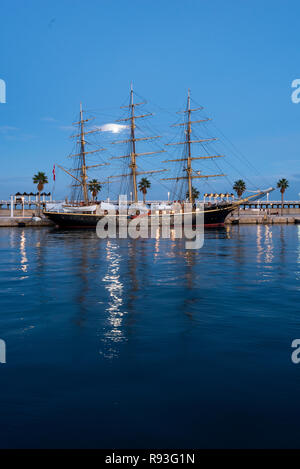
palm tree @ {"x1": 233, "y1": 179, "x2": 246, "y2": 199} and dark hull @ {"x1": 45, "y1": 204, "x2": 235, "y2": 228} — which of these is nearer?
dark hull @ {"x1": 45, "y1": 204, "x2": 235, "y2": 228}

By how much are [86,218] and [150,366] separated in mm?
65548

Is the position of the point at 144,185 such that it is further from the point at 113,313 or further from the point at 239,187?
the point at 113,313

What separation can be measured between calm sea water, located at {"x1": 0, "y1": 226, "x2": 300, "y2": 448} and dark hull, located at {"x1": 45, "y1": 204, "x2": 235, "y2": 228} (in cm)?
5627

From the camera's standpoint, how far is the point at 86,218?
70.9m

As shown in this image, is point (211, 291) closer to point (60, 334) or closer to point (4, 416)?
point (60, 334)

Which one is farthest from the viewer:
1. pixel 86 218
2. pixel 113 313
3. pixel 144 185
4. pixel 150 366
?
pixel 144 185

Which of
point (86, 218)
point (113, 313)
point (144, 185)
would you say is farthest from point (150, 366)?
point (144, 185)

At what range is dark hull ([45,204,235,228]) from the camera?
70062 mm

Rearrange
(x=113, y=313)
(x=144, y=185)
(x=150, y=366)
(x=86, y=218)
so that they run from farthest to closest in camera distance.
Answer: (x=144, y=185), (x=86, y=218), (x=113, y=313), (x=150, y=366)

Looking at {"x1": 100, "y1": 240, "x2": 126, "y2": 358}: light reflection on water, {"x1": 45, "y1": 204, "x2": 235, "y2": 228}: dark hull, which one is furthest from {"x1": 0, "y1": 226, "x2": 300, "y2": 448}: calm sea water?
{"x1": 45, "y1": 204, "x2": 235, "y2": 228}: dark hull

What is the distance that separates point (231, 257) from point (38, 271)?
12639 mm

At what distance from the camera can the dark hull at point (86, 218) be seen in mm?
70062

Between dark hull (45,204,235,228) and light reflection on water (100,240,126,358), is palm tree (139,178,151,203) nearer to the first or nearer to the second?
dark hull (45,204,235,228)
